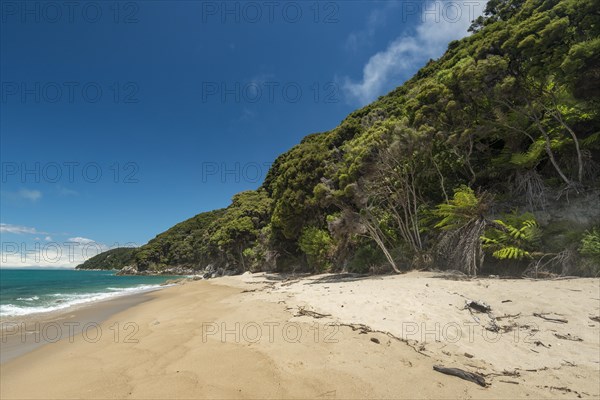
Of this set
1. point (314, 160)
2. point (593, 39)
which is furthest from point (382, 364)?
point (314, 160)

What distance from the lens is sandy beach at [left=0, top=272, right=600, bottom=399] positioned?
11.8 ft

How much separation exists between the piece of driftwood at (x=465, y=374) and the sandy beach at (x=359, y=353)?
69mm

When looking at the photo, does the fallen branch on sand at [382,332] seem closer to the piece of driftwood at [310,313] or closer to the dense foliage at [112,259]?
the piece of driftwood at [310,313]

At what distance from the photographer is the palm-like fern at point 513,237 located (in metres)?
9.68

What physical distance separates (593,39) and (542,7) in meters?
3.68

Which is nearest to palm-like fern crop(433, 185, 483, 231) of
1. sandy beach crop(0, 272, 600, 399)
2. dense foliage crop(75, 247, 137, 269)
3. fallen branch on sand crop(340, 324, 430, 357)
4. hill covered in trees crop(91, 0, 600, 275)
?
hill covered in trees crop(91, 0, 600, 275)

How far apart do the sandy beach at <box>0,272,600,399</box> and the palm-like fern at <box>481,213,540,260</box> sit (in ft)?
6.57

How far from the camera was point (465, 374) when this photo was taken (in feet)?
12.1

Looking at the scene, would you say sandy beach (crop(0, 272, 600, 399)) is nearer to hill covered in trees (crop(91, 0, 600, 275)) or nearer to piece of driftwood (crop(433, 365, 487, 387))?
piece of driftwood (crop(433, 365, 487, 387))

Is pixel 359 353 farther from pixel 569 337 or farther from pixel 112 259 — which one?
pixel 112 259

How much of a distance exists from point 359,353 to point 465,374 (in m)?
1.43

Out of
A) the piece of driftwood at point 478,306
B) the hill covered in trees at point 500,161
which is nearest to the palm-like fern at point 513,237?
the hill covered in trees at point 500,161

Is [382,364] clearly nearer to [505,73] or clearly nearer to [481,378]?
[481,378]

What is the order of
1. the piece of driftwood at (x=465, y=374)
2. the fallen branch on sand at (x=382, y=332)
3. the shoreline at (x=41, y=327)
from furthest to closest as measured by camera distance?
the shoreline at (x=41, y=327) < the fallen branch on sand at (x=382, y=332) < the piece of driftwood at (x=465, y=374)
